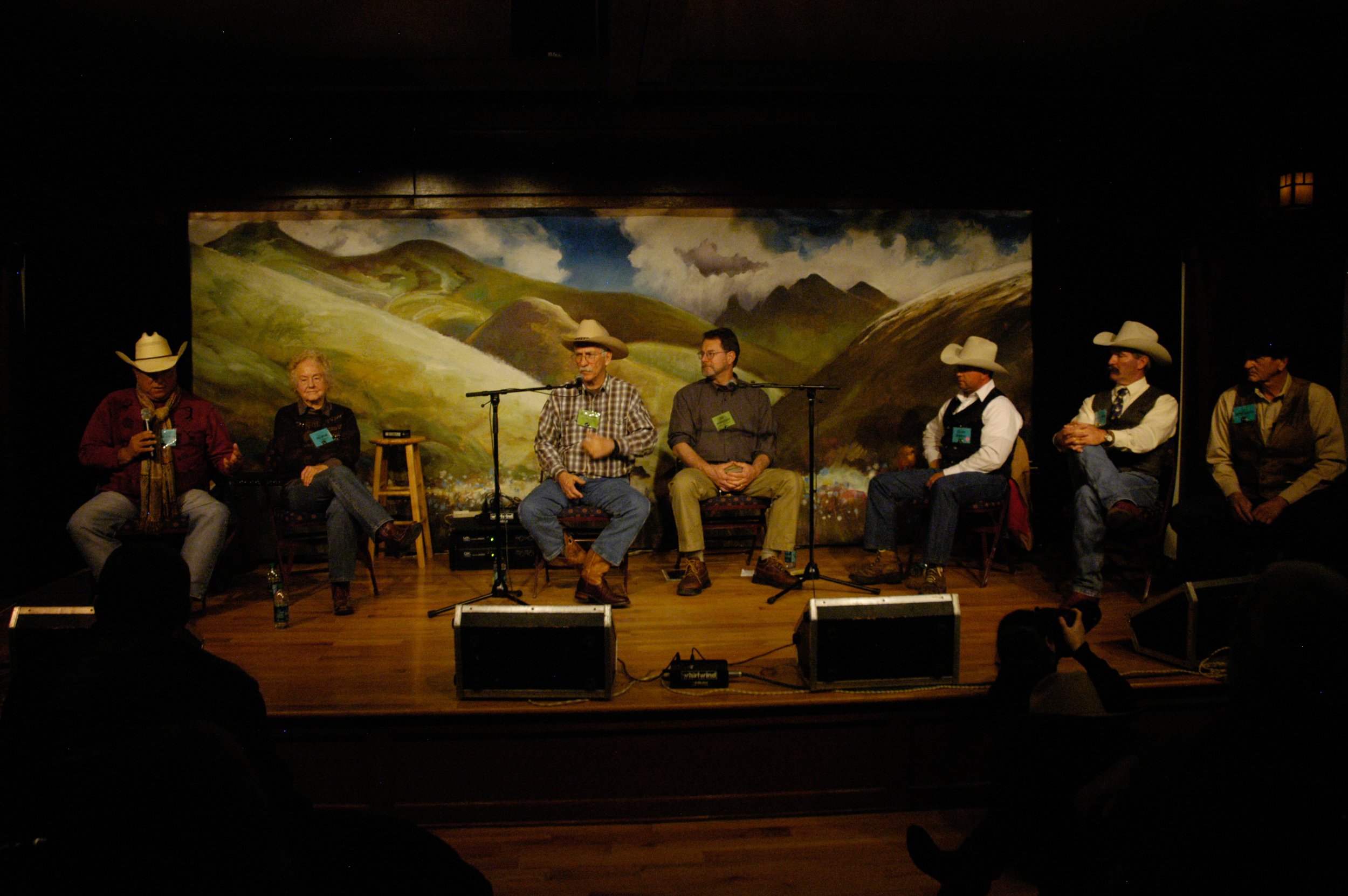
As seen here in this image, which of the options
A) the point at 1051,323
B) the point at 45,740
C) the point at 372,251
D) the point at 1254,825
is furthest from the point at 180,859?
the point at 1051,323

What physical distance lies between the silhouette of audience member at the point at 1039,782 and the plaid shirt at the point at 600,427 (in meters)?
2.86

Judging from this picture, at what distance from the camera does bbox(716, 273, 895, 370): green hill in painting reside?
5.79 m

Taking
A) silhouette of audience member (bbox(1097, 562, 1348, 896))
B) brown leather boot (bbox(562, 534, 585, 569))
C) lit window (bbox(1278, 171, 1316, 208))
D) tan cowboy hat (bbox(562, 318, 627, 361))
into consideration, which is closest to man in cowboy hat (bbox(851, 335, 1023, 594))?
brown leather boot (bbox(562, 534, 585, 569))

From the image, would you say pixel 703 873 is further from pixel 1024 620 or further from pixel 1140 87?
pixel 1140 87

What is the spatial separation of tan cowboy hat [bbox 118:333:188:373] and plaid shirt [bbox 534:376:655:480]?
6.56ft

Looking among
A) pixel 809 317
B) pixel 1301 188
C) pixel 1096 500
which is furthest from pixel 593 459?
pixel 1301 188

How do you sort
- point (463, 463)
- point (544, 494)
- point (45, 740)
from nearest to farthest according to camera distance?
point (45, 740) < point (544, 494) < point (463, 463)

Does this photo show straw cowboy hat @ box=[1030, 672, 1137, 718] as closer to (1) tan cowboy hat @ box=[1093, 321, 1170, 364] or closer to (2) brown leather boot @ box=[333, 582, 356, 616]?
(1) tan cowboy hat @ box=[1093, 321, 1170, 364]

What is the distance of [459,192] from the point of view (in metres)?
5.55

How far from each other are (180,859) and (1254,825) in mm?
1691

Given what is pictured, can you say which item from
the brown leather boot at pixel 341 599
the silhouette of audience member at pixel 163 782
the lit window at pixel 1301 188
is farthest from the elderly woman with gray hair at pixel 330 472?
the lit window at pixel 1301 188

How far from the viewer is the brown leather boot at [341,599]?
4.37 m

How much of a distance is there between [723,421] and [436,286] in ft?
7.00

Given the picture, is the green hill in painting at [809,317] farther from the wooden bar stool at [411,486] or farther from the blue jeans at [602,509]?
the wooden bar stool at [411,486]
